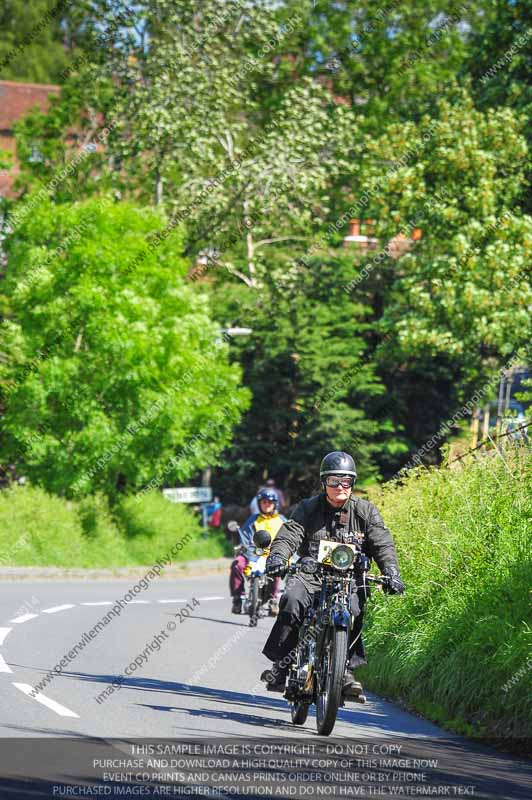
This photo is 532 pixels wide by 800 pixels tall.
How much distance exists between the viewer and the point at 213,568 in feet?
117

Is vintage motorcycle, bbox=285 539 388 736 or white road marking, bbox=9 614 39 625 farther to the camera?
white road marking, bbox=9 614 39 625

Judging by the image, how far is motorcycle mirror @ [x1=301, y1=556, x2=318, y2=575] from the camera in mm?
9023

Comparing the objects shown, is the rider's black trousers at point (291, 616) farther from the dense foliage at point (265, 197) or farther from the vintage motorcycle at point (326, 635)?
the dense foliage at point (265, 197)

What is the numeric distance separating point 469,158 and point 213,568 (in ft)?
→ 40.3

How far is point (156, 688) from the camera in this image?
1098 centimetres

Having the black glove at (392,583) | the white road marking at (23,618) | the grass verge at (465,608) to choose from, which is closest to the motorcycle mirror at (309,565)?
the black glove at (392,583)

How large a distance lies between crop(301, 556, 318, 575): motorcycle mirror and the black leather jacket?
174mm

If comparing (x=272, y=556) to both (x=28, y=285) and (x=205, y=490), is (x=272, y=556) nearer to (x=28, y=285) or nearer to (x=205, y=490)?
(x=28, y=285)

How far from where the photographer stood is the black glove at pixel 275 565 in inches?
357

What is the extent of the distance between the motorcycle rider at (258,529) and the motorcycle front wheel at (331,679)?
618 cm

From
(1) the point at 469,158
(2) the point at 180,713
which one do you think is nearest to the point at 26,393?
(1) the point at 469,158

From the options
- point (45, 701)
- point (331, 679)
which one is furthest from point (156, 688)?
point (331, 679)

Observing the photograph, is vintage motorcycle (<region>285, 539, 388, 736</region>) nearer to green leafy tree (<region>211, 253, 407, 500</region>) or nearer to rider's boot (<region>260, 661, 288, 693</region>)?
rider's boot (<region>260, 661, 288, 693</region>)

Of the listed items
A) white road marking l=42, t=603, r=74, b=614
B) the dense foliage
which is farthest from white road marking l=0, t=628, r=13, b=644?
the dense foliage
